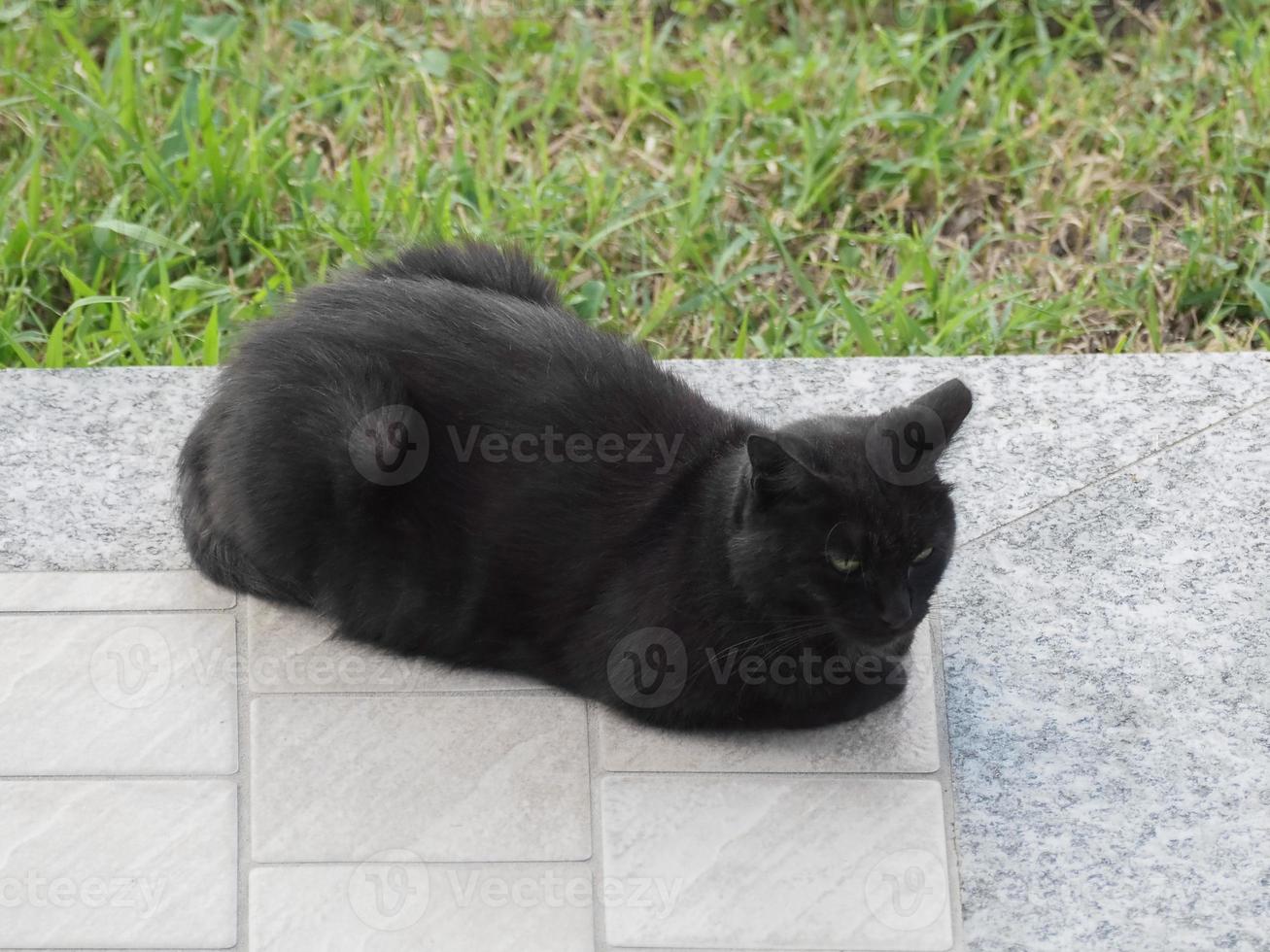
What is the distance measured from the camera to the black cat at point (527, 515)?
248 centimetres

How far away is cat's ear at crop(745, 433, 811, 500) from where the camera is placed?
7.34 feet

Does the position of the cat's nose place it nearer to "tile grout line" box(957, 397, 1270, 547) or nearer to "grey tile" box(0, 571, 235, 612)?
"tile grout line" box(957, 397, 1270, 547)

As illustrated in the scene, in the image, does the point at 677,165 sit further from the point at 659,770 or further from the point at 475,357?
the point at 659,770

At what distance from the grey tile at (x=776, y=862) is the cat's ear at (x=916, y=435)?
0.55 metres

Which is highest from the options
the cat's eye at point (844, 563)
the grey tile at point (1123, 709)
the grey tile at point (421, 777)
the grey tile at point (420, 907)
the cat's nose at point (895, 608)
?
the cat's eye at point (844, 563)

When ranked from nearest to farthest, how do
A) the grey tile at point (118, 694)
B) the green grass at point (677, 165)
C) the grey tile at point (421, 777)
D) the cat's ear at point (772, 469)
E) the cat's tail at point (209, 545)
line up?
the cat's ear at point (772, 469), the grey tile at point (421, 777), the grey tile at point (118, 694), the cat's tail at point (209, 545), the green grass at point (677, 165)

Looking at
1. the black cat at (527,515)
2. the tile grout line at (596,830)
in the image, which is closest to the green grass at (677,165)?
the black cat at (527,515)

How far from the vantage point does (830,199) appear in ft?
13.0

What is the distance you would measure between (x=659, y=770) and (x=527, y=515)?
19.0 inches

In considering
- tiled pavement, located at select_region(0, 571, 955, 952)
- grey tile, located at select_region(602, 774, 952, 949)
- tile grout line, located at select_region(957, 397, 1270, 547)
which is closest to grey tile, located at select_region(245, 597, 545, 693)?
tiled pavement, located at select_region(0, 571, 955, 952)

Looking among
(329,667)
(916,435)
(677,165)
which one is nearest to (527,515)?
(329,667)

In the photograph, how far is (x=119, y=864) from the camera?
2.44 m

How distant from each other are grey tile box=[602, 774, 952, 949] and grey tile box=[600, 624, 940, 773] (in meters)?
0.03

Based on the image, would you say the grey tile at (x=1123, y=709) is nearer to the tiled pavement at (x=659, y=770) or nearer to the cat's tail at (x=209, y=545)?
the tiled pavement at (x=659, y=770)
